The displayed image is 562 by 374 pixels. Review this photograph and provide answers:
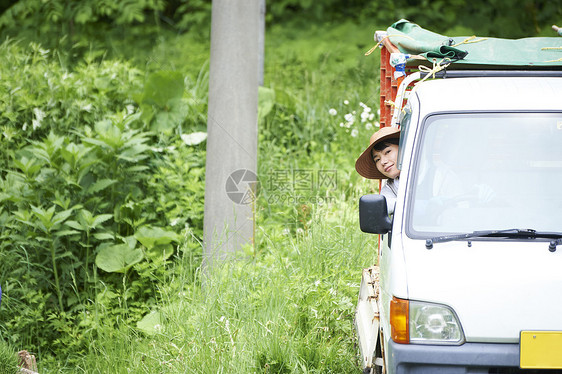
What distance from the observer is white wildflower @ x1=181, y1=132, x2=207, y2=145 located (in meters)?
7.61

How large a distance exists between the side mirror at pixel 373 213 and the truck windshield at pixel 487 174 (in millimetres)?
153

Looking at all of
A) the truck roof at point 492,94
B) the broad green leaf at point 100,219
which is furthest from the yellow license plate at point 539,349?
the broad green leaf at point 100,219

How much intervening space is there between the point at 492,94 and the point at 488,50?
3.18 ft

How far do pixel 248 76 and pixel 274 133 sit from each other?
101 inches

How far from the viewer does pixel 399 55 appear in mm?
4523

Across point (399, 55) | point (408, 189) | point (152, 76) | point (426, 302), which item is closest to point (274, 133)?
point (152, 76)

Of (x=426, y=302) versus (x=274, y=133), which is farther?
(x=274, y=133)

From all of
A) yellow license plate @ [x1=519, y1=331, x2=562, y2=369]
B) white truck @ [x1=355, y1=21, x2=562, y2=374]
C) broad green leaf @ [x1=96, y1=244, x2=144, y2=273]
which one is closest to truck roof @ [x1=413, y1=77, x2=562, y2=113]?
white truck @ [x1=355, y1=21, x2=562, y2=374]

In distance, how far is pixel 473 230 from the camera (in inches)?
135

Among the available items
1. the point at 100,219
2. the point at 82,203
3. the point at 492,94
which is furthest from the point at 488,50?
the point at 82,203

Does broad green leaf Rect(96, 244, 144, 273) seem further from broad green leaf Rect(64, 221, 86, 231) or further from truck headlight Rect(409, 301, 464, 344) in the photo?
truck headlight Rect(409, 301, 464, 344)

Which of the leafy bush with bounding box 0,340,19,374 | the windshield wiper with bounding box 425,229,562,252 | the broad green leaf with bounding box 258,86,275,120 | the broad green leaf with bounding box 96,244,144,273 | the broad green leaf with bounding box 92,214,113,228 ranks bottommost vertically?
the leafy bush with bounding box 0,340,19,374

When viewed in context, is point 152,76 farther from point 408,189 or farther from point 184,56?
point 408,189

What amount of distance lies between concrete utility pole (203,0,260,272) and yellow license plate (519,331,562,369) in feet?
10.5
